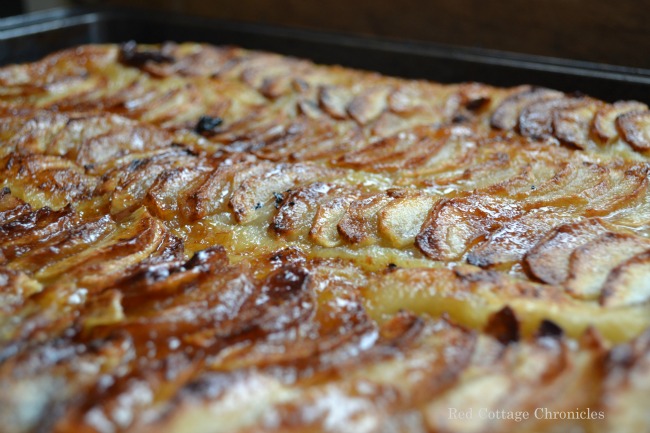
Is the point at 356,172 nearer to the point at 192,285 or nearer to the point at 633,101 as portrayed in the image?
the point at 192,285

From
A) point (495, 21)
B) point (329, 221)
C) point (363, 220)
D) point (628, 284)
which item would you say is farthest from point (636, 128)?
point (495, 21)

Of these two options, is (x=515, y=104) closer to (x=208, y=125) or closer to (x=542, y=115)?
(x=542, y=115)

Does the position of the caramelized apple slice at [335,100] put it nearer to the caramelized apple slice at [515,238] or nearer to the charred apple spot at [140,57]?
the charred apple spot at [140,57]

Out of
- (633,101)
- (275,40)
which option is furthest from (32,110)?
(633,101)

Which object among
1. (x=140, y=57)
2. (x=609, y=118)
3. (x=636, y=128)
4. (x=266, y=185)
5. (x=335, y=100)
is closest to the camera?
(x=266, y=185)

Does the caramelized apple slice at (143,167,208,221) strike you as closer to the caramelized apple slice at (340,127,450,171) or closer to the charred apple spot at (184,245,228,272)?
the charred apple spot at (184,245,228,272)

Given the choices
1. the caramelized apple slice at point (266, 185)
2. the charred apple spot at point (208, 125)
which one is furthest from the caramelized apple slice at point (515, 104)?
the charred apple spot at point (208, 125)
